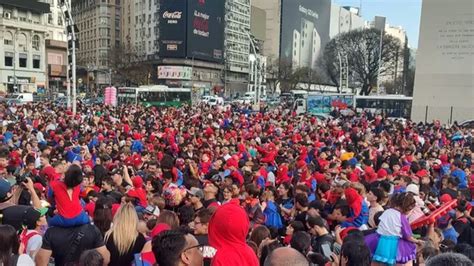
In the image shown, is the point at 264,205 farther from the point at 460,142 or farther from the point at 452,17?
the point at 452,17

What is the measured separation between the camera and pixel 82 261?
3316 mm

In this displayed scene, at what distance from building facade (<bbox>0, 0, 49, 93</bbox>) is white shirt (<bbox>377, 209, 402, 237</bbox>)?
75101mm

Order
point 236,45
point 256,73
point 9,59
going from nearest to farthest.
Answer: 1. point 256,73
2. point 9,59
3. point 236,45

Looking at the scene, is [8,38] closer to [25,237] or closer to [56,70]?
[56,70]

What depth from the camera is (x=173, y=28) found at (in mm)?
89500

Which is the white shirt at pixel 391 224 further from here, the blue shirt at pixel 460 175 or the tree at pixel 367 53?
the tree at pixel 367 53

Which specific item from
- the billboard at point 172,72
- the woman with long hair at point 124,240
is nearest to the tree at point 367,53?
the billboard at point 172,72

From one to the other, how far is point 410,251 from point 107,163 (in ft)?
25.4

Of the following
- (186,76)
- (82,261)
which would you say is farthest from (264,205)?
(186,76)

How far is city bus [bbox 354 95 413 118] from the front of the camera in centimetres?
4033

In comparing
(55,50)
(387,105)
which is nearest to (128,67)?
(55,50)

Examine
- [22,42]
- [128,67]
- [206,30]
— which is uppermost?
[206,30]

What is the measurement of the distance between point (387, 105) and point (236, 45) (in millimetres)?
70409

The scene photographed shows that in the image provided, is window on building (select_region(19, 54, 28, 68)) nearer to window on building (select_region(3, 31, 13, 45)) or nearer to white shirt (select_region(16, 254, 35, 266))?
window on building (select_region(3, 31, 13, 45))
